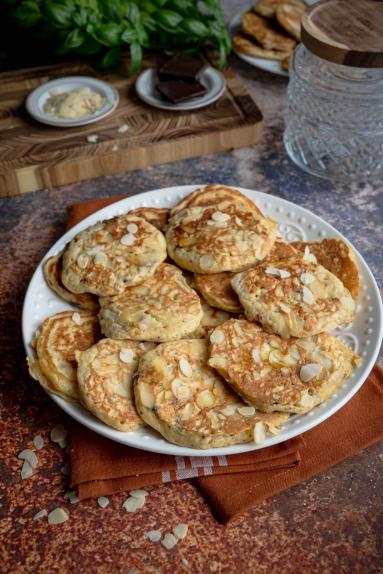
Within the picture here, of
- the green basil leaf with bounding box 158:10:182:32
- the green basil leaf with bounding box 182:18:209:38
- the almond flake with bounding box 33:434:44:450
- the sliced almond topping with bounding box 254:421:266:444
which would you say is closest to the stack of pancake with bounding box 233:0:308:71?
the green basil leaf with bounding box 182:18:209:38

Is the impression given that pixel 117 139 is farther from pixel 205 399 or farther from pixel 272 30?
pixel 205 399

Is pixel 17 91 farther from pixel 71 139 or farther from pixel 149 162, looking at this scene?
pixel 149 162

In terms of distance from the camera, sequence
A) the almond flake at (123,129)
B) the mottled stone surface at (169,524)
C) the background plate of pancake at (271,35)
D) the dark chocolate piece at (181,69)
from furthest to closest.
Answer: the background plate of pancake at (271,35)
the dark chocolate piece at (181,69)
the almond flake at (123,129)
the mottled stone surface at (169,524)

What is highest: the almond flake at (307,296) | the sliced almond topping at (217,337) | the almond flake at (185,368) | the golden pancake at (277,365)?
the almond flake at (307,296)

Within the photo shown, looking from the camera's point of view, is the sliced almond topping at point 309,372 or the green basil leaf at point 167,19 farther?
the green basil leaf at point 167,19

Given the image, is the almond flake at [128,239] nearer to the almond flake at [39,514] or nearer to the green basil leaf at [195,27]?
the almond flake at [39,514]

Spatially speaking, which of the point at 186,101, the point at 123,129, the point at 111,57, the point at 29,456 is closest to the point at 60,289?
the point at 29,456

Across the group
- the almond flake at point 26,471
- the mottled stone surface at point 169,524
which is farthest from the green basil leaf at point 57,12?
the almond flake at point 26,471

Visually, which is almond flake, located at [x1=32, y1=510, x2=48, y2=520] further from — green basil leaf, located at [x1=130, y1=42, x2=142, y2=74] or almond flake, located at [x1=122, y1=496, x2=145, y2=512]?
green basil leaf, located at [x1=130, y1=42, x2=142, y2=74]
